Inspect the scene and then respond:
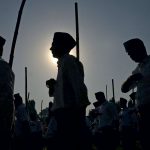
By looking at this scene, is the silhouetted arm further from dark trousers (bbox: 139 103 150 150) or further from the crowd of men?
Result: dark trousers (bbox: 139 103 150 150)

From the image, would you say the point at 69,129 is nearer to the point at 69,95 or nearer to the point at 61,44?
the point at 69,95

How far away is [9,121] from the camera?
5.19 metres

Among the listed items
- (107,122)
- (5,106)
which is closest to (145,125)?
(5,106)

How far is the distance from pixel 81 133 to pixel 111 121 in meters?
8.90

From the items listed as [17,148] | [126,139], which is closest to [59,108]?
[17,148]

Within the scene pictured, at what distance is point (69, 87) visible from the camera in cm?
560

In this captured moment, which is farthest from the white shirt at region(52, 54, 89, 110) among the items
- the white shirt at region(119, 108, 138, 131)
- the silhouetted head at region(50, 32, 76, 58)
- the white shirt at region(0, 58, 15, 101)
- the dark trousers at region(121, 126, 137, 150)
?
the white shirt at region(119, 108, 138, 131)

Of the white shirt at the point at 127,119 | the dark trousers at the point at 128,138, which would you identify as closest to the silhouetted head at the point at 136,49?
the dark trousers at the point at 128,138

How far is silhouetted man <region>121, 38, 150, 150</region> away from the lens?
579cm

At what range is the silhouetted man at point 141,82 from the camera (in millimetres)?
5795

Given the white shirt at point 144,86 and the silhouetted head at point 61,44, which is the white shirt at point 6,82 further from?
the white shirt at point 144,86

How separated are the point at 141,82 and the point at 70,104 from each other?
108 centimetres

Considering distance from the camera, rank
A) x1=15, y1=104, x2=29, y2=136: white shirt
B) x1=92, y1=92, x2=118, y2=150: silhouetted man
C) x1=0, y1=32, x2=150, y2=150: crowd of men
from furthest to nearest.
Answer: x1=92, y1=92, x2=118, y2=150: silhouetted man
x1=15, y1=104, x2=29, y2=136: white shirt
x1=0, y1=32, x2=150, y2=150: crowd of men

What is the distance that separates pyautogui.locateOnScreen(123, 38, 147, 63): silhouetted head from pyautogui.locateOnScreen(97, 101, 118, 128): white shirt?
27.7 feet
